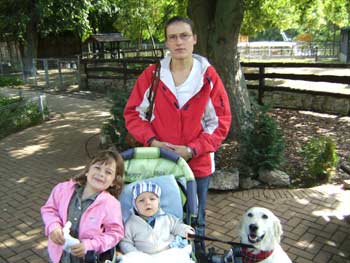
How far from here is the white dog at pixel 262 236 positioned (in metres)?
2.93

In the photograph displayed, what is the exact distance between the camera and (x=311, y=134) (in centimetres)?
827

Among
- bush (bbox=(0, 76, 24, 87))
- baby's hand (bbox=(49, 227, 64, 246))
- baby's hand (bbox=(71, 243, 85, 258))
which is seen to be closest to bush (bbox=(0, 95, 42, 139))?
baby's hand (bbox=(49, 227, 64, 246))

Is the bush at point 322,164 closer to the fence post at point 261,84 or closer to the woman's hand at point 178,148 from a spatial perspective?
the woman's hand at point 178,148

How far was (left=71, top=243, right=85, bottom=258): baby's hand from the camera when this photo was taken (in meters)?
2.38

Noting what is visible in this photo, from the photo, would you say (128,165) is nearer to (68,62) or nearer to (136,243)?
(136,243)

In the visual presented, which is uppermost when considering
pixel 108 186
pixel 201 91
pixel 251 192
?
pixel 201 91

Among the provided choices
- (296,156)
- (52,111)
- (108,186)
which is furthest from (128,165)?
(52,111)

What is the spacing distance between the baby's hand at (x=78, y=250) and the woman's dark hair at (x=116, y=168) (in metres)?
0.50

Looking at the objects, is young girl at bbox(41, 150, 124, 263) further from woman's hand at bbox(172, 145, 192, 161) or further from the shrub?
the shrub

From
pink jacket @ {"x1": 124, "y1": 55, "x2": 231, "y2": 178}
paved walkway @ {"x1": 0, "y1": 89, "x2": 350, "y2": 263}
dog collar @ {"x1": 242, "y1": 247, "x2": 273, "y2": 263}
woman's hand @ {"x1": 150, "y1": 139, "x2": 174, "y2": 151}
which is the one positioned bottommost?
paved walkway @ {"x1": 0, "y1": 89, "x2": 350, "y2": 263}

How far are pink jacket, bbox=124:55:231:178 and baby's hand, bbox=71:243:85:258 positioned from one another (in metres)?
0.92

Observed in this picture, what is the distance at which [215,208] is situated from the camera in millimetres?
5000

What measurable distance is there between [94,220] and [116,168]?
390 millimetres

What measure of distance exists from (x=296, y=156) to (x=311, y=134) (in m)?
1.64
